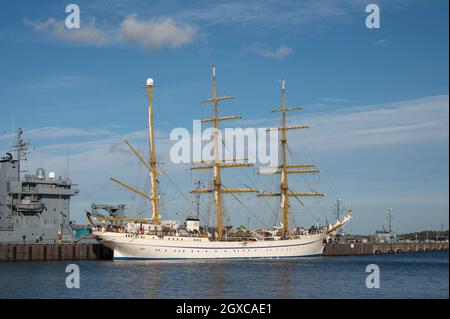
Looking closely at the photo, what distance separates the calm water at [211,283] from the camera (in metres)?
45.9

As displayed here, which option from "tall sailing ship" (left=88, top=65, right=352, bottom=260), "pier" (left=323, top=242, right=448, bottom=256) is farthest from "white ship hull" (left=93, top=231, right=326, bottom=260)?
"pier" (left=323, top=242, right=448, bottom=256)

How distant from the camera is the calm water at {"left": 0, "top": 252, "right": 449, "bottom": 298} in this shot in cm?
4591

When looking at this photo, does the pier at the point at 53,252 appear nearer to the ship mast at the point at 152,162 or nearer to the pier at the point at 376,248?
the ship mast at the point at 152,162

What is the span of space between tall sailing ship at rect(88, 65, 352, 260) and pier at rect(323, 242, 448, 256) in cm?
2011

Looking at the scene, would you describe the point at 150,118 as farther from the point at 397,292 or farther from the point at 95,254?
the point at 397,292

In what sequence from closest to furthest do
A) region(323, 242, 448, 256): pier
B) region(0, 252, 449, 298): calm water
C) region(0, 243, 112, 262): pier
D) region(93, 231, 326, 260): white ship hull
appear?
region(0, 252, 449, 298): calm water, region(0, 243, 112, 262): pier, region(93, 231, 326, 260): white ship hull, region(323, 242, 448, 256): pier

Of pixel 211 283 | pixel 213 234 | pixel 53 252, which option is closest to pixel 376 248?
pixel 213 234

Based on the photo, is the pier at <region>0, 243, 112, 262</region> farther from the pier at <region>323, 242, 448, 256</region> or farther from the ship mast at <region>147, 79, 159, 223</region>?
the pier at <region>323, 242, 448, 256</region>

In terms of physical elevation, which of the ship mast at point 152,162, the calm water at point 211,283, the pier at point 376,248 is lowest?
the pier at point 376,248

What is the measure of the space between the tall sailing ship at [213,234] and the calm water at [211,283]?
1458cm

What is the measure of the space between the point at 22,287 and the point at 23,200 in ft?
126

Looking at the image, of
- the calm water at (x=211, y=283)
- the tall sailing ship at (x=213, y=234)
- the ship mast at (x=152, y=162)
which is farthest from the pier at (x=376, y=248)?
the calm water at (x=211, y=283)
